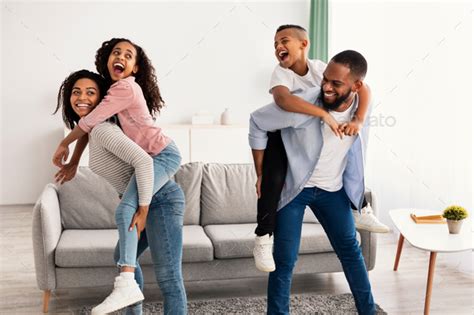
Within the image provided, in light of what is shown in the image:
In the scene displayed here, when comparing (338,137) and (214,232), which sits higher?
(338,137)

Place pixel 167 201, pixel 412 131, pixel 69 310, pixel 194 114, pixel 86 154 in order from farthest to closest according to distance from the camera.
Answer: pixel 194 114, pixel 86 154, pixel 412 131, pixel 69 310, pixel 167 201

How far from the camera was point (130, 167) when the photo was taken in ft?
6.98

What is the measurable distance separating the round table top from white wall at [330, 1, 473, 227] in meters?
0.62

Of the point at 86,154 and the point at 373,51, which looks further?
the point at 86,154

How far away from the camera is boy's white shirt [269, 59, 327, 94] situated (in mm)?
2201

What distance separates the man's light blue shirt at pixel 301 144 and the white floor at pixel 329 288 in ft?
3.43

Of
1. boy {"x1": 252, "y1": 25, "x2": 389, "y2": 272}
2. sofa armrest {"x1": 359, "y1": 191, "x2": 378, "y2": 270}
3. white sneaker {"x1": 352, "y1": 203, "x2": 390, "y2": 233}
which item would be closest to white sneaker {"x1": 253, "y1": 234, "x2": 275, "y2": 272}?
boy {"x1": 252, "y1": 25, "x2": 389, "y2": 272}

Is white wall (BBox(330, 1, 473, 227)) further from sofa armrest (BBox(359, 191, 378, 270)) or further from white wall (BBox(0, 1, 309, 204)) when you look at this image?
white wall (BBox(0, 1, 309, 204))

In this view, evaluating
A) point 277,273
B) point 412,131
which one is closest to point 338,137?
point 277,273

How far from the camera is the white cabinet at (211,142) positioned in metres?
5.54

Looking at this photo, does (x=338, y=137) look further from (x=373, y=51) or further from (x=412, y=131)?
(x=373, y=51)

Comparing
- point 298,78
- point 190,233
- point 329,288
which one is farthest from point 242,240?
point 298,78

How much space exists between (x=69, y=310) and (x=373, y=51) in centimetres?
287

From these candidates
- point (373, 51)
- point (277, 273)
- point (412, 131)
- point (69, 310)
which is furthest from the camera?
point (373, 51)
